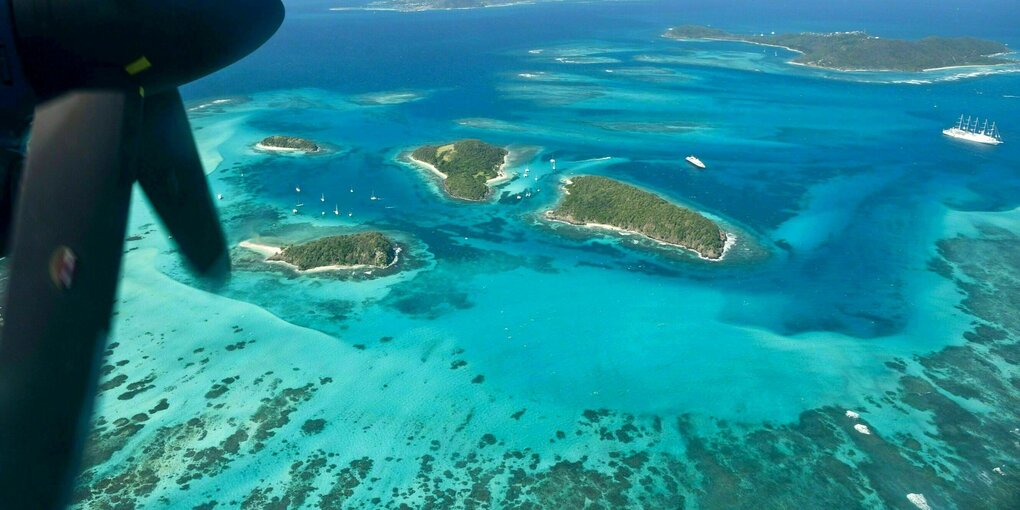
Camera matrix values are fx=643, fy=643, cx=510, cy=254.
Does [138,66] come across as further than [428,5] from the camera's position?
No

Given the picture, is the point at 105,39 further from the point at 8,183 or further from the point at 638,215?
the point at 638,215

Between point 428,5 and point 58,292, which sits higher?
point 428,5

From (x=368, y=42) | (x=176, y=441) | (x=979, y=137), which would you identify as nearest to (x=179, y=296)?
(x=176, y=441)

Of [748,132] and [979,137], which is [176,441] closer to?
[748,132]

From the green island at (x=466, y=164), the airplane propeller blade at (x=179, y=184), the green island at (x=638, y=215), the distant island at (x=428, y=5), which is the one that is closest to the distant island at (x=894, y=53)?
the green island at (x=466, y=164)

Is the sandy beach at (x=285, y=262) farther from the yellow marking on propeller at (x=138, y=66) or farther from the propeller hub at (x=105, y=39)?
the yellow marking on propeller at (x=138, y=66)

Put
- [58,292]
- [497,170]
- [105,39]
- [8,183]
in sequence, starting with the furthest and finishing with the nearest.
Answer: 1. [497,170]
2. [8,183]
3. [105,39]
4. [58,292]

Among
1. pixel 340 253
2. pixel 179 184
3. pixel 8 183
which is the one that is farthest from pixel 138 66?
pixel 340 253
